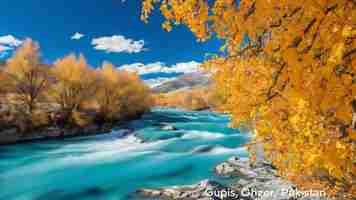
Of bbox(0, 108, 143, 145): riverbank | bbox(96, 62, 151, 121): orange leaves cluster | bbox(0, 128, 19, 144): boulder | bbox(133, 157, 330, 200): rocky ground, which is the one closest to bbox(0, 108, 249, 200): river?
bbox(133, 157, 330, 200): rocky ground

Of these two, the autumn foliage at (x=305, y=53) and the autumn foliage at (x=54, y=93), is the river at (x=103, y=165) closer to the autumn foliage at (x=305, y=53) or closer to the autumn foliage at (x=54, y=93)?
the autumn foliage at (x=54, y=93)

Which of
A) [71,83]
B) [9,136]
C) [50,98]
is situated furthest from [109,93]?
[9,136]

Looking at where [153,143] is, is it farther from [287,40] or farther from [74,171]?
[287,40]

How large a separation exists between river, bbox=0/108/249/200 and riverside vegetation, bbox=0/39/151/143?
3505 mm

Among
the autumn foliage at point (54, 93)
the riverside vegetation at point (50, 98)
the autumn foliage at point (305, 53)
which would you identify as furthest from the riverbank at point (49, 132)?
the autumn foliage at point (305, 53)

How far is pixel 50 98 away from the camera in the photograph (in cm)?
3381

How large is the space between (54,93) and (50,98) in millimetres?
1607

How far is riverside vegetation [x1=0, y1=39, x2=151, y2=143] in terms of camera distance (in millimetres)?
27175

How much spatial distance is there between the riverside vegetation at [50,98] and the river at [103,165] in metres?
3.50

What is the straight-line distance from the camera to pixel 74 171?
15.8 meters

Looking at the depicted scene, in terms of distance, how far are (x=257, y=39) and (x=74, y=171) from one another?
52.3 ft

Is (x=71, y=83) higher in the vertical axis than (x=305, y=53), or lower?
higher

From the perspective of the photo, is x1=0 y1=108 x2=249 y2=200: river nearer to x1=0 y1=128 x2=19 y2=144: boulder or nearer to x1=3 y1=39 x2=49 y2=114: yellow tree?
x1=0 y1=128 x2=19 y2=144: boulder

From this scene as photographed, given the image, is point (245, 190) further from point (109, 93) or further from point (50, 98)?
point (109, 93)
